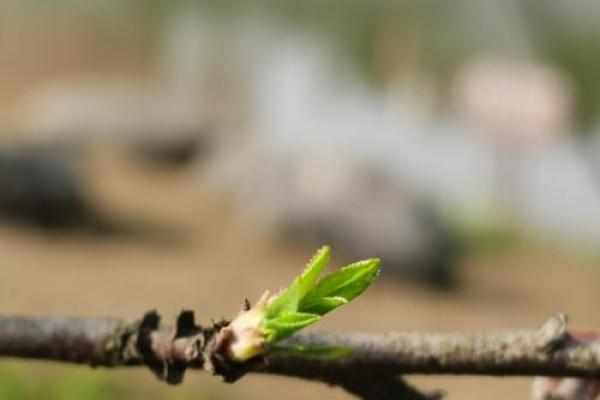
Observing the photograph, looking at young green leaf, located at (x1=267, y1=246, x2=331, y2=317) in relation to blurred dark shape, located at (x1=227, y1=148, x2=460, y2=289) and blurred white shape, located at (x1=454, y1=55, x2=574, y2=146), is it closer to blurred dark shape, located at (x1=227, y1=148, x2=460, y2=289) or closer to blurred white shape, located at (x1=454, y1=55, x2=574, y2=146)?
Answer: blurred dark shape, located at (x1=227, y1=148, x2=460, y2=289)

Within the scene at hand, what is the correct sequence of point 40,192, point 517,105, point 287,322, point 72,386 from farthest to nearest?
point 517,105, point 40,192, point 72,386, point 287,322

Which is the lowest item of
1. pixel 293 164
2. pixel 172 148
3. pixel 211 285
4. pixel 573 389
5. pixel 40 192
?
pixel 211 285

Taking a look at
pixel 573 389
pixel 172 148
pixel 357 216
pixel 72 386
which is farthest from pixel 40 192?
pixel 573 389

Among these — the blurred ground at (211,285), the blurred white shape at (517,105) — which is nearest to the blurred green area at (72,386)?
the blurred ground at (211,285)

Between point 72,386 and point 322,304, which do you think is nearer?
point 322,304

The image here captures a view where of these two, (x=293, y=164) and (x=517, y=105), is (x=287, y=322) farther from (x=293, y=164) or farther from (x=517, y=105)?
(x=517, y=105)

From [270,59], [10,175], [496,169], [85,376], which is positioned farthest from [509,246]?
[270,59]

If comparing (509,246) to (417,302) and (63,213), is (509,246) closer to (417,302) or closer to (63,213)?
(417,302)
